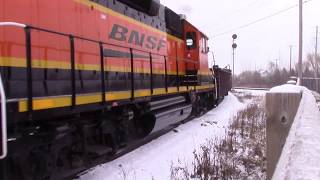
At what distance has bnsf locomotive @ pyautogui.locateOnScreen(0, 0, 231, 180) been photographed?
5172mm

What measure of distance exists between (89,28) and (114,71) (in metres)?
1.01

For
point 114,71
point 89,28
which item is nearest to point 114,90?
point 114,71

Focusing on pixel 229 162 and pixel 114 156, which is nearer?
pixel 229 162

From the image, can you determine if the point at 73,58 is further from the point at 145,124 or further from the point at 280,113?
the point at 145,124

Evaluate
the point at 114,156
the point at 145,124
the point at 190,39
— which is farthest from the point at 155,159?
the point at 190,39

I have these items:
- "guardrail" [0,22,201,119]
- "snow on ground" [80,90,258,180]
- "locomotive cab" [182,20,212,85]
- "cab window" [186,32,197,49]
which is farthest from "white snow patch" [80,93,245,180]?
"cab window" [186,32,197,49]

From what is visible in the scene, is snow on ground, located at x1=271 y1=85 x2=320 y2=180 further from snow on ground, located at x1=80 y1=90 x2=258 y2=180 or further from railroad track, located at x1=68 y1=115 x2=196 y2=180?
railroad track, located at x1=68 y1=115 x2=196 y2=180

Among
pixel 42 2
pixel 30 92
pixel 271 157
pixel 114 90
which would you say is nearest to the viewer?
pixel 271 157

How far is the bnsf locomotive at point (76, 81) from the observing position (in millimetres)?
5172

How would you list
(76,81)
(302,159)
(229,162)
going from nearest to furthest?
1. (302,159)
2. (76,81)
3. (229,162)

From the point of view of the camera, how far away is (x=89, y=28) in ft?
24.5

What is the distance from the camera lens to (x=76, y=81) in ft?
21.7

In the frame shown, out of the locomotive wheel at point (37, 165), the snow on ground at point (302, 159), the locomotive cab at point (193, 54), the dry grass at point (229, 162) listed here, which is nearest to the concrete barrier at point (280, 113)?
the snow on ground at point (302, 159)

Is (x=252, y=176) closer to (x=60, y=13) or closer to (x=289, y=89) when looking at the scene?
(x=289, y=89)
